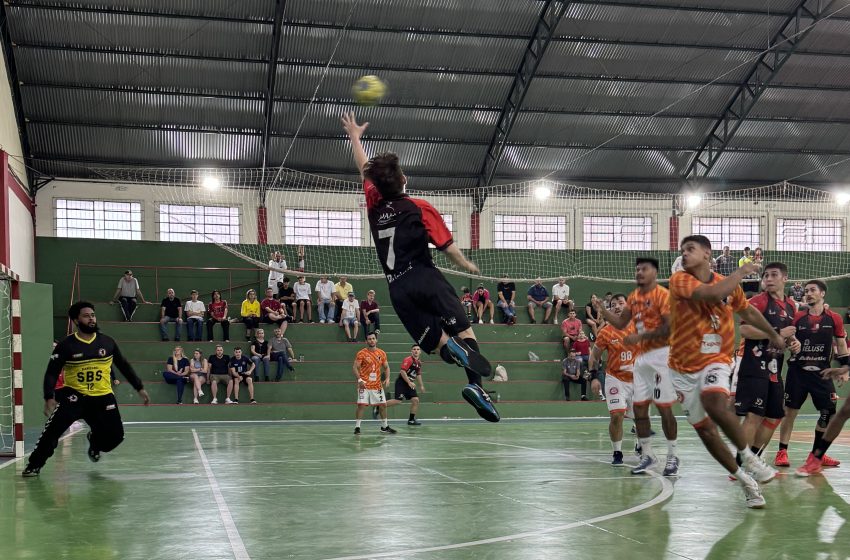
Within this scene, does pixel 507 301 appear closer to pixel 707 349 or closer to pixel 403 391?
pixel 403 391

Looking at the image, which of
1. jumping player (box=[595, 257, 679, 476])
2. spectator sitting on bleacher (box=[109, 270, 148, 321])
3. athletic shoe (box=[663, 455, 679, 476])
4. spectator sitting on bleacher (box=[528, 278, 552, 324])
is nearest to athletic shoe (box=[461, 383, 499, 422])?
jumping player (box=[595, 257, 679, 476])

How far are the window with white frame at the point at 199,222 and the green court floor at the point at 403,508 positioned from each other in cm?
1780

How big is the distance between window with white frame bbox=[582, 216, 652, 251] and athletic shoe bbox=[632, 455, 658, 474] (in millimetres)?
23125

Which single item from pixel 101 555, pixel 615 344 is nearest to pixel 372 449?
pixel 615 344

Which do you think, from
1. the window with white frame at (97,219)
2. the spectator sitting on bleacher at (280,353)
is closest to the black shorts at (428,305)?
the spectator sitting on bleacher at (280,353)

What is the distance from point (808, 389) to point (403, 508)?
6.46 meters

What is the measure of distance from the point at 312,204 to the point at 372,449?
1907 cm

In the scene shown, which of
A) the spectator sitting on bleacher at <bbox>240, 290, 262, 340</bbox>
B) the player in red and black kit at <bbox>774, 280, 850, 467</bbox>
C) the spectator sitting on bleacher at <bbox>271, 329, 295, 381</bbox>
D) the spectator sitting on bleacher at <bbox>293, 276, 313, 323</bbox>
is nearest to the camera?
the player in red and black kit at <bbox>774, 280, 850, 467</bbox>

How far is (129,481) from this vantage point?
1116 centimetres

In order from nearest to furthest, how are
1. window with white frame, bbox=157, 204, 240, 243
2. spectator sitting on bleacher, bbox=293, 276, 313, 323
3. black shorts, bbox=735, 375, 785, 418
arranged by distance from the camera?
black shorts, bbox=735, 375, 785, 418 < spectator sitting on bleacher, bbox=293, 276, 313, 323 < window with white frame, bbox=157, 204, 240, 243

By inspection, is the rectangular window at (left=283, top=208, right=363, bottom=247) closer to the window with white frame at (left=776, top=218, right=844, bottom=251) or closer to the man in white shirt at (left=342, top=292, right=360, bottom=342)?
the man in white shirt at (left=342, top=292, right=360, bottom=342)

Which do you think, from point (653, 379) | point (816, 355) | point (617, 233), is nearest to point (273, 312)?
point (617, 233)

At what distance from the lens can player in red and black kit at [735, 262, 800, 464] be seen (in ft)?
36.7

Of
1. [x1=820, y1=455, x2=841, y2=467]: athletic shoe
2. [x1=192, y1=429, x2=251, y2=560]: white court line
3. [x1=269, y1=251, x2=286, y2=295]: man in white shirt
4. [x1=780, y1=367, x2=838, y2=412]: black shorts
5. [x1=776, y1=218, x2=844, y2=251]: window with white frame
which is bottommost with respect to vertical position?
[x1=820, y1=455, x2=841, y2=467]: athletic shoe
